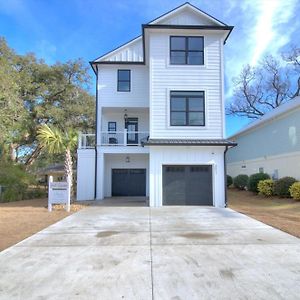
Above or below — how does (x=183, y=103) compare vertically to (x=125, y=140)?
above

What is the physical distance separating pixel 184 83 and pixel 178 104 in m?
1.17

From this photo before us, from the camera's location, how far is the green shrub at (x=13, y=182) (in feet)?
67.4

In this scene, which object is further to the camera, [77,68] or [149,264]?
[77,68]

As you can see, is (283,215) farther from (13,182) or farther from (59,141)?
(13,182)

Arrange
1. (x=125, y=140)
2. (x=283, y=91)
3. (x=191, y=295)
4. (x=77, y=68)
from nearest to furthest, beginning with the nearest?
(x=191, y=295) → (x=125, y=140) → (x=77, y=68) → (x=283, y=91)

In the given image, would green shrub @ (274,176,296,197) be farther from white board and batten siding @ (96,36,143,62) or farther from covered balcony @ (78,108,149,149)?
white board and batten siding @ (96,36,143,62)

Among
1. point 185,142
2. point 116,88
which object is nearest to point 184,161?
point 185,142

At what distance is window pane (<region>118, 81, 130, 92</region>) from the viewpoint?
21891 mm

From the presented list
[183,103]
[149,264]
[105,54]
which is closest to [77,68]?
[105,54]

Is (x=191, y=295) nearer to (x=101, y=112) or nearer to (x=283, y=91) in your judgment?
(x=101, y=112)

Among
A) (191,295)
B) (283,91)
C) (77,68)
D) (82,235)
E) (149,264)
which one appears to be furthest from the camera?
(283,91)

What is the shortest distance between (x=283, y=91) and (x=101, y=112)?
93.7ft

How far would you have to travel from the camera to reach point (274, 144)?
2220 cm

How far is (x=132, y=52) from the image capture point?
22.6 meters
